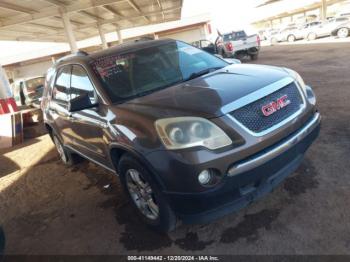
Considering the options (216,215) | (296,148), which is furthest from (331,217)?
(216,215)

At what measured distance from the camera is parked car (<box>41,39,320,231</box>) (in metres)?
2.70

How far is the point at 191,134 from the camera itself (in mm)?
2734

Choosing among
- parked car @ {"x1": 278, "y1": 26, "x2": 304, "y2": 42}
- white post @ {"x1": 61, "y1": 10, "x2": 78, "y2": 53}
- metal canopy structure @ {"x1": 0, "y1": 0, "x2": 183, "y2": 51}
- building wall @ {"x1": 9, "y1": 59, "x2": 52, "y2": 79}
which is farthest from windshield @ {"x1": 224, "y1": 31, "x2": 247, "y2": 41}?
building wall @ {"x1": 9, "y1": 59, "x2": 52, "y2": 79}

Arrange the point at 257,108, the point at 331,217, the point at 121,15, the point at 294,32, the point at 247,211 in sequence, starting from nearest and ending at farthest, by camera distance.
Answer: the point at 257,108, the point at 331,217, the point at 247,211, the point at 121,15, the point at 294,32

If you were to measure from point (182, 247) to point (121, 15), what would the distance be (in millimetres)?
18868

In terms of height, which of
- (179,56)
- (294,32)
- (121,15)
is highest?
(121,15)

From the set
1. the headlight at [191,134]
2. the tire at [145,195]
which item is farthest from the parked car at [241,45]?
the headlight at [191,134]

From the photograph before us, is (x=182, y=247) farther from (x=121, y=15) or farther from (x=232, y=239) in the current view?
(x=121, y=15)

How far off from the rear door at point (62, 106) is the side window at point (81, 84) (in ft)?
0.72

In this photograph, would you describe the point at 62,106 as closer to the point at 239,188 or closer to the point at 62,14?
the point at 239,188

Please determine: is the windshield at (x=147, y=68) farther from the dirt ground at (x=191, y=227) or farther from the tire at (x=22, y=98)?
the tire at (x=22, y=98)

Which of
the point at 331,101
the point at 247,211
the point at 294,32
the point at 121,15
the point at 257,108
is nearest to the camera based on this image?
the point at 257,108

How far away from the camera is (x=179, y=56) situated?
4258 millimetres

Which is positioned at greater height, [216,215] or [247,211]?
[216,215]
